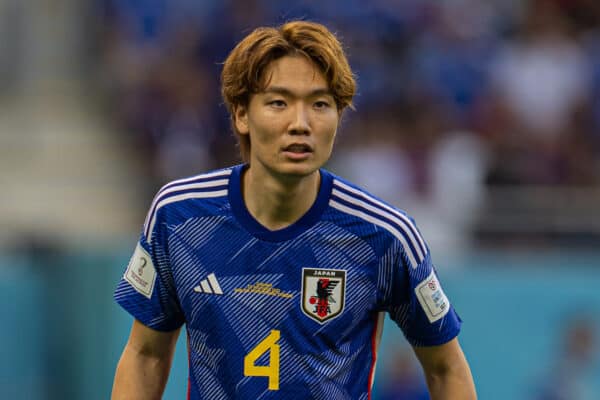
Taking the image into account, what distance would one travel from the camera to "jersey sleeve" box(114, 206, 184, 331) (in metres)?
4.54

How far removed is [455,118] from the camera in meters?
10.8

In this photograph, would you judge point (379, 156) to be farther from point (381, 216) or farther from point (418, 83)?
point (381, 216)

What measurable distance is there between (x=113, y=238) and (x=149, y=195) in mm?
621

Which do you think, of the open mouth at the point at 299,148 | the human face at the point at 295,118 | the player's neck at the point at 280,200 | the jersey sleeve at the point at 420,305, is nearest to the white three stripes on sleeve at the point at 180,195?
the player's neck at the point at 280,200

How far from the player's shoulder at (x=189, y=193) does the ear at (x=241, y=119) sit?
16 centimetres

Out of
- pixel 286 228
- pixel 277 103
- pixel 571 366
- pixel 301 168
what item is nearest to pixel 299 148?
pixel 301 168

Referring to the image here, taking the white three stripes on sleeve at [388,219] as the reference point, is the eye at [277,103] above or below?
above

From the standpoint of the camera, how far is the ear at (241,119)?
4.55 meters

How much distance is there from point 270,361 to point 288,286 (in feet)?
0.83

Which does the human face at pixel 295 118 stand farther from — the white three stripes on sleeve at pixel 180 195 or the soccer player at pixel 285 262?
the white three stripes on sleeve at pixel 180 195

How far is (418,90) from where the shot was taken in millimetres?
10836

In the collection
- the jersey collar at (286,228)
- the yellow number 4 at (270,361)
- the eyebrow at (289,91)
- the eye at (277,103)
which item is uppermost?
the eyebrow at (289,91)

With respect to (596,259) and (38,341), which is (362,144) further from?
(38,341)

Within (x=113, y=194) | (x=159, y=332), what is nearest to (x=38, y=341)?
(x=113, y=194)
